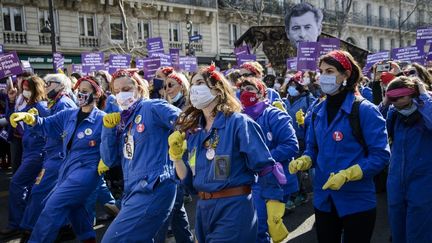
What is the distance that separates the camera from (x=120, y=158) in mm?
4379

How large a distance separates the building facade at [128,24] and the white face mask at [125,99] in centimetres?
1356

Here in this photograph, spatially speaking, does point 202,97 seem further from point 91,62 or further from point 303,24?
point 303,24

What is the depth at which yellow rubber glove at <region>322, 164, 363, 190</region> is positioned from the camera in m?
3.34

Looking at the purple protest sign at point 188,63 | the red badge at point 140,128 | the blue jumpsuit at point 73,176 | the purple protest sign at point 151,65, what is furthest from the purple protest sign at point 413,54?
the red badge at point 140,128

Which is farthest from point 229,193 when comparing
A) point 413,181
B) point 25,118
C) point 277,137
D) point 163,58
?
point 163,58

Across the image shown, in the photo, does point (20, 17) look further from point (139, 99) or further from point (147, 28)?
point (139, 99)

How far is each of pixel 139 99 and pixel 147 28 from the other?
24.9 meters

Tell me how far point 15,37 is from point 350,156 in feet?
73.1

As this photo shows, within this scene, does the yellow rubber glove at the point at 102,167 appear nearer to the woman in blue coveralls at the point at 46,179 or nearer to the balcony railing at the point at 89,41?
the woman in blue coveralls at the point at 46,179

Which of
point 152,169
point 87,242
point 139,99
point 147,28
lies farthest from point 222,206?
point 147,28

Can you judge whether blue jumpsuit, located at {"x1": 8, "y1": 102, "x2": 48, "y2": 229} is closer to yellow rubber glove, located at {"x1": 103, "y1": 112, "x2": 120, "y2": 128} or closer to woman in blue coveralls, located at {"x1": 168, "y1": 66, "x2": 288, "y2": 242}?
yellow rubber glove, located at {"x1": 103, "y1": 112, "x2": 120, "y2": 128}

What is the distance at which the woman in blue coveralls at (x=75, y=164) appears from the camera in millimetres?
4707

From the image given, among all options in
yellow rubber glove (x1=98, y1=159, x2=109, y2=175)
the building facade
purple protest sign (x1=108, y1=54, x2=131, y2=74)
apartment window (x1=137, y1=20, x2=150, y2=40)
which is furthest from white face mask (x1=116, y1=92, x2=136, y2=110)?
apartment window (x1=137, y1=20, x2=150, y2=40)

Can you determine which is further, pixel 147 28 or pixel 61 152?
pixel 147 28
